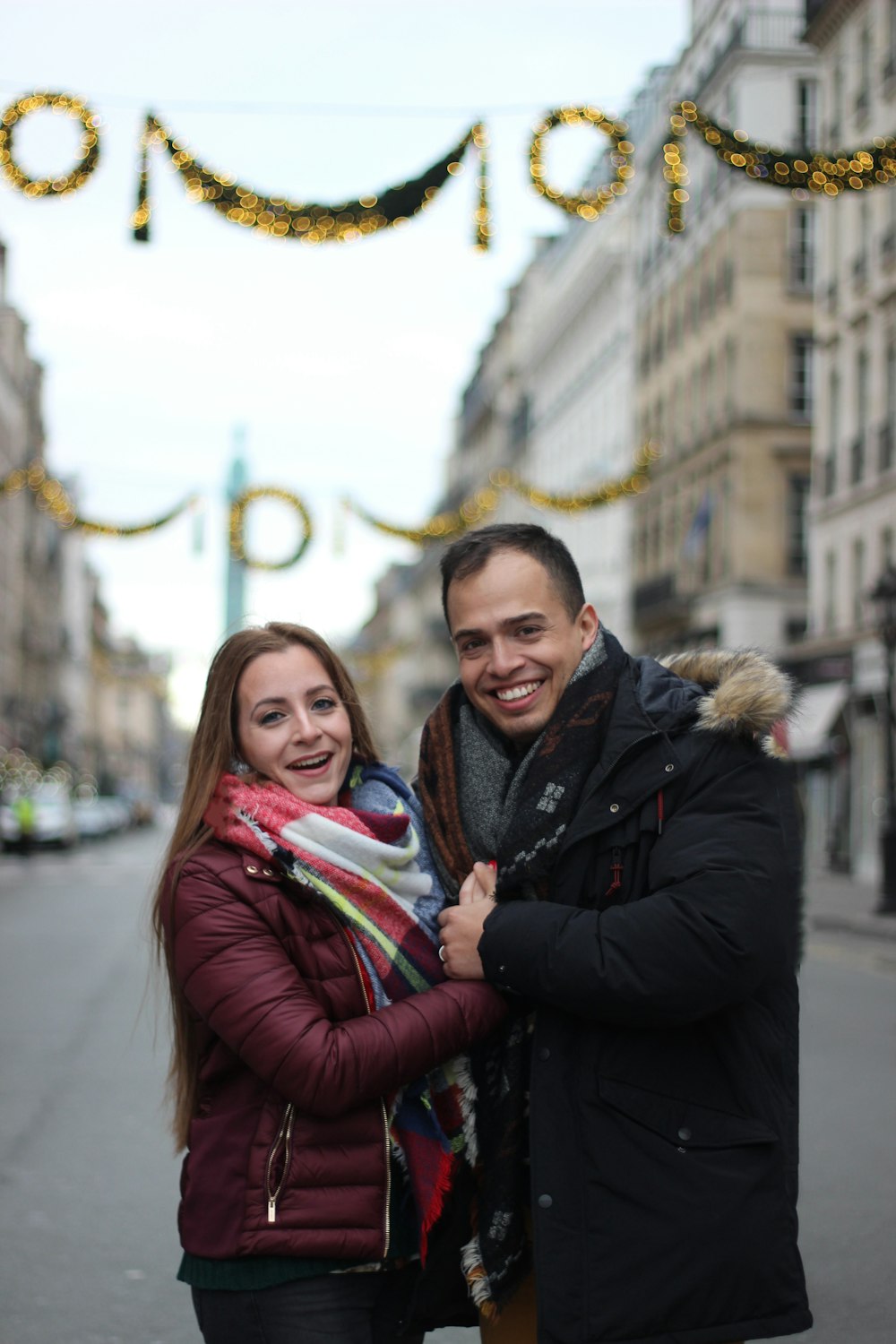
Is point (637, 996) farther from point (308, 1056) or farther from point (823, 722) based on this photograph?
point (823, 722)

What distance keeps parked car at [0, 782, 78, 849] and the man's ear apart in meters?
41.5

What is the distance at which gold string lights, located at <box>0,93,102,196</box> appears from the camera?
9.81m

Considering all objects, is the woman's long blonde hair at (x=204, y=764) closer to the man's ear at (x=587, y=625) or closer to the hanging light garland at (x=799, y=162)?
the man's ear at (x=587, y=625)

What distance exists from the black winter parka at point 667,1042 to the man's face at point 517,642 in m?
0.21

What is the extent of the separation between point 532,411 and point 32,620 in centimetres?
2831

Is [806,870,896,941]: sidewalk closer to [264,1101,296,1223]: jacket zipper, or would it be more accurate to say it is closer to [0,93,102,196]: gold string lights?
[0,93,102,196]: gold string lights

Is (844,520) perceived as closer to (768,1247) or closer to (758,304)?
(758,304)

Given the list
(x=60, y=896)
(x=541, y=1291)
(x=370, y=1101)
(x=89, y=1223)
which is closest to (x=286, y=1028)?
(x=370, y=1101)

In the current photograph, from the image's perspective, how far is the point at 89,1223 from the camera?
678 centimetres

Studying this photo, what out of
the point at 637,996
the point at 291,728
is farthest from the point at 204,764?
the point at 637,996

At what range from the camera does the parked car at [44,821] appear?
1731 inches

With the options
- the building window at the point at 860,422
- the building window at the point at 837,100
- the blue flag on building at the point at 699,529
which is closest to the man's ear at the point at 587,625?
the building window at the point at 860,422

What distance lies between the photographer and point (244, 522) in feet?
93.7

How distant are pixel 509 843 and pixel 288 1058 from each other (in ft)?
1.61
